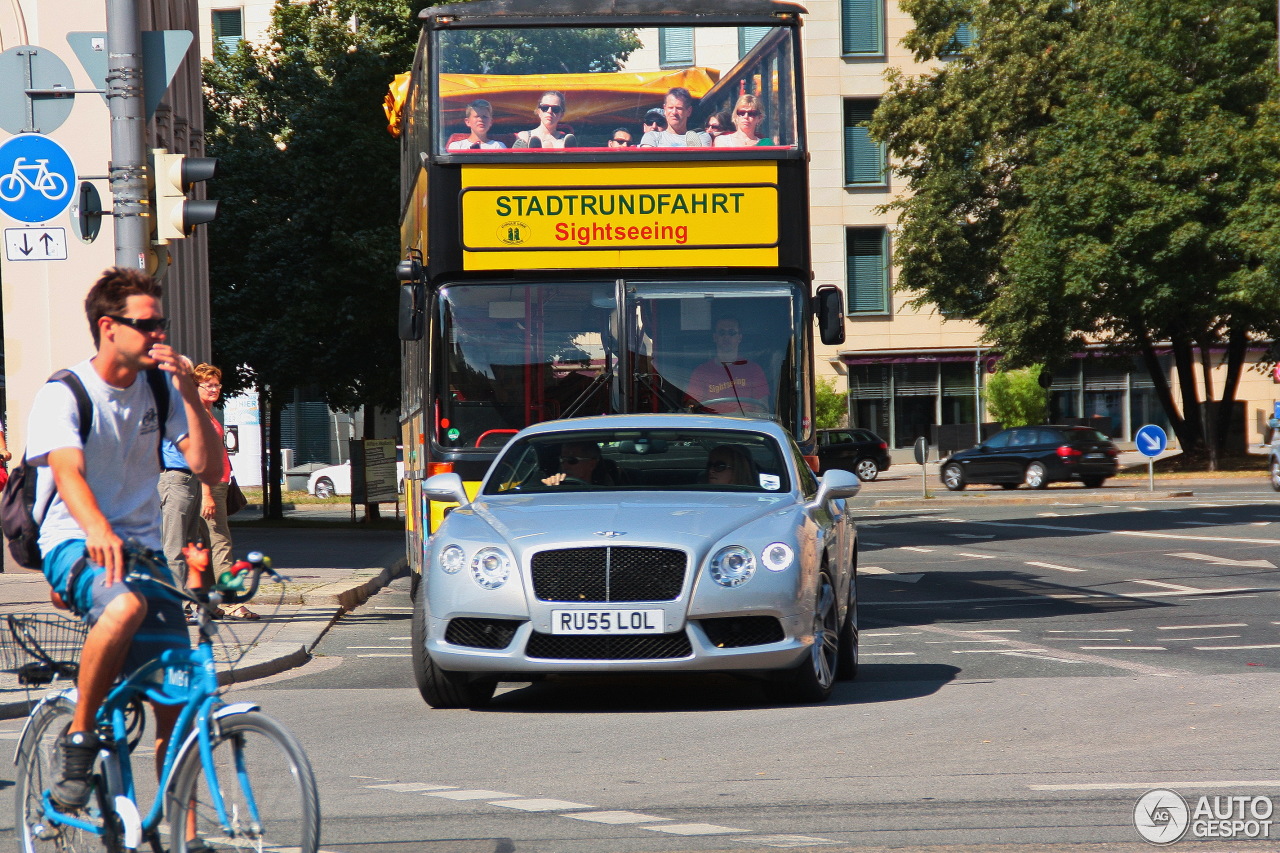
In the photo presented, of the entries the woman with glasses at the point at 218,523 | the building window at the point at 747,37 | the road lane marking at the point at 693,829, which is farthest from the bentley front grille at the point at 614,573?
the building window at the point at 747,37

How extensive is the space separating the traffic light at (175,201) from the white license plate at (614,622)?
Answer: 394 centimetres

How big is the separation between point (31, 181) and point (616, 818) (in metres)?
7.10

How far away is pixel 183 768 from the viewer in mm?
4105

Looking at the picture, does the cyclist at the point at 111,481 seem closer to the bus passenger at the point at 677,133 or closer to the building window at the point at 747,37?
the bus passenger at the point at 677,133

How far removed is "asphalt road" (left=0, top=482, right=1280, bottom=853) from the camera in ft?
17.8

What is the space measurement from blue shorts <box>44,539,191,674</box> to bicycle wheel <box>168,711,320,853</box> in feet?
1.22

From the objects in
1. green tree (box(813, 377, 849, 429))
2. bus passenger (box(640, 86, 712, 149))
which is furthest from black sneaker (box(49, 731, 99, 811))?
green tree (box(813, 377, 849, 429))

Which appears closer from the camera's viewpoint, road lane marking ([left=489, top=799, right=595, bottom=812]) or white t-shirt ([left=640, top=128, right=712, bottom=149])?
road lane marking ([left=489, top=799, right=595, bottom=812])

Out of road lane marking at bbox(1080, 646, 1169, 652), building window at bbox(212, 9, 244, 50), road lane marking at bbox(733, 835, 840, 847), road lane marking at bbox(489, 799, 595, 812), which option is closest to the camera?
road lane marking at bbox(733, 835, 840, 847)

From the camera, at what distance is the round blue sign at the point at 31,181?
1078cm

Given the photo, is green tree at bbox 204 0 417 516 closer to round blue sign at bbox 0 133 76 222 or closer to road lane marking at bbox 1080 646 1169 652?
round blue sign at bbox 0 133 76 222

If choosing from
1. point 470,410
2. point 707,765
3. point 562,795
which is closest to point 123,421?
point 562,795

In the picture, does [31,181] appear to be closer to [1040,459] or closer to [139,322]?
[139,322]

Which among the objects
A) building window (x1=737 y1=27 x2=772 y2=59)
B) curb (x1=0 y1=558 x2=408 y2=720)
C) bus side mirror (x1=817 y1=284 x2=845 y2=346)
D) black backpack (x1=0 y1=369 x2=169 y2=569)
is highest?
building window (x1=737 y1=27 x2=772 y2=59)
